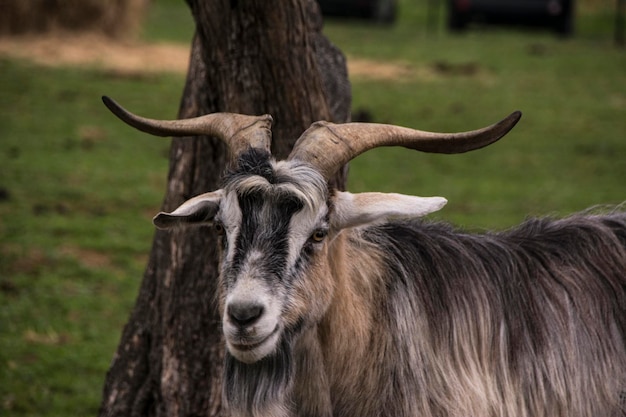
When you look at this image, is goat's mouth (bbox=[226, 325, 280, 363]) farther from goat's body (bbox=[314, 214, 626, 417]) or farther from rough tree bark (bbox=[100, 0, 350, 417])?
rough tree bark (bbox=[100, 0, 350, 417])

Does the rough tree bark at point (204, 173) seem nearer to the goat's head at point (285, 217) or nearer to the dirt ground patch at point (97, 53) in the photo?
the goat's head at point (285, 217)

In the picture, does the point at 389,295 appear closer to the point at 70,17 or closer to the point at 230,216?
the point at 230,216

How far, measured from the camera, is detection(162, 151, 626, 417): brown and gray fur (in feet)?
15.6

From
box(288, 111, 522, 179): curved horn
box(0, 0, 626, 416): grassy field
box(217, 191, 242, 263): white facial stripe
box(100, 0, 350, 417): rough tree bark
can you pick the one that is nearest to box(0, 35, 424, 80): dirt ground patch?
box(0, 0, 626, 416): grassy field

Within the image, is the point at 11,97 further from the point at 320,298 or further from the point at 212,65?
the point at 320,298

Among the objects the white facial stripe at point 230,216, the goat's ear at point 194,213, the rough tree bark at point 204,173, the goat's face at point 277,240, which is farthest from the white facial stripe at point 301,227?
the rough tree bark at point 204,173

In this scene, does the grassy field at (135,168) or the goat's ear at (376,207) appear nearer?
the goat's ear at (376,207)

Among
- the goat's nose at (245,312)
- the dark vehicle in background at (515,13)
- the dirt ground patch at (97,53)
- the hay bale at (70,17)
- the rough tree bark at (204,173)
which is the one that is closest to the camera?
the goat's nose at (245,312)

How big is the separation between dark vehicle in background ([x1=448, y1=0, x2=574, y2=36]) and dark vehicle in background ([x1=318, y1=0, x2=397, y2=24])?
1.91 m

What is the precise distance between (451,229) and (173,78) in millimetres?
14399

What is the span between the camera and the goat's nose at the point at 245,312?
177 inches

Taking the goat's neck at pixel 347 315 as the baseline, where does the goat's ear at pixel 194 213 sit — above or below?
above

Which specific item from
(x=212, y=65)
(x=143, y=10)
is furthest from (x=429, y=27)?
(x=212, y=65)

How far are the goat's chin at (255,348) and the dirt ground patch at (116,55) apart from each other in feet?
52.1
